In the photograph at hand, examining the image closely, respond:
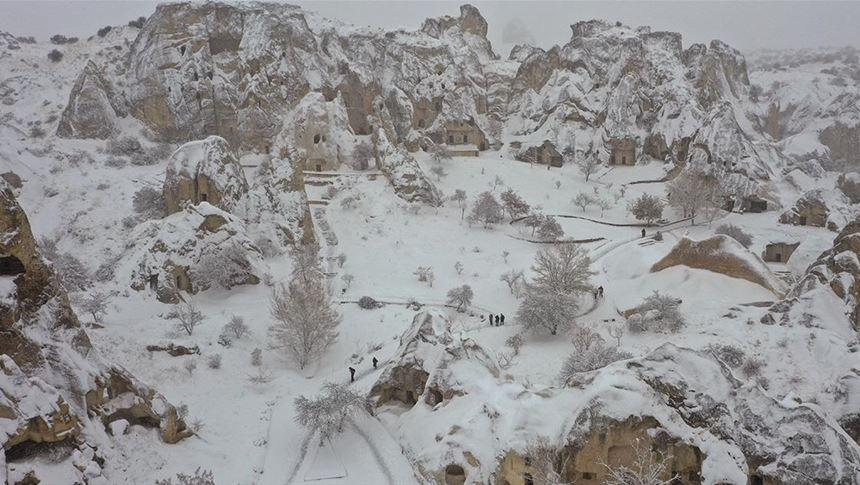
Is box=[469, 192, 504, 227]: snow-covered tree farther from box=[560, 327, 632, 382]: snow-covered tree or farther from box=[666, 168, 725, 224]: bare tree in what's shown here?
box=[560, 327, 632, 382]: snow-covered tree

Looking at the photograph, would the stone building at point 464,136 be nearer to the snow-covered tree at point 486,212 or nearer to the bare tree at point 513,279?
the snow-covered tree at point 486,212

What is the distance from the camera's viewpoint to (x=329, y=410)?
25359mm

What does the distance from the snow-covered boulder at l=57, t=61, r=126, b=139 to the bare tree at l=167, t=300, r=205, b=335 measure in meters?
39.9

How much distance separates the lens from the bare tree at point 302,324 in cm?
3334

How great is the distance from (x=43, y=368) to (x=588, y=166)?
6291 cm

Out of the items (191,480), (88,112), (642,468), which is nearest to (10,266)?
(191,480)

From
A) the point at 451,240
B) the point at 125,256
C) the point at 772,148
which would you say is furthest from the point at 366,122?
the point at 772,148

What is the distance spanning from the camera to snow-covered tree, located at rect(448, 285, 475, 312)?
1647 inches

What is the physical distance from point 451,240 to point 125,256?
27450 millimetres

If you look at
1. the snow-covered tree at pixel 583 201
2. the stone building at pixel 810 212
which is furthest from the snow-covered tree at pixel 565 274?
the stone building at pixel 810 212

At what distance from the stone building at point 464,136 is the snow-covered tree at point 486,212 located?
2315 centimetres

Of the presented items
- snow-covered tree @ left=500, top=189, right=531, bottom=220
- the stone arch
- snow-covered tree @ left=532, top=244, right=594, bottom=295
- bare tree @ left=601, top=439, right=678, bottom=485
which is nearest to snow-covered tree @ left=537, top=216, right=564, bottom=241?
snow-covered tree @ left=500, top=189, right=531, bottom=220

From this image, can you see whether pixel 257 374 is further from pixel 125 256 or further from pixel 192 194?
pixel 192 194

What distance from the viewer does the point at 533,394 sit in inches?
867
